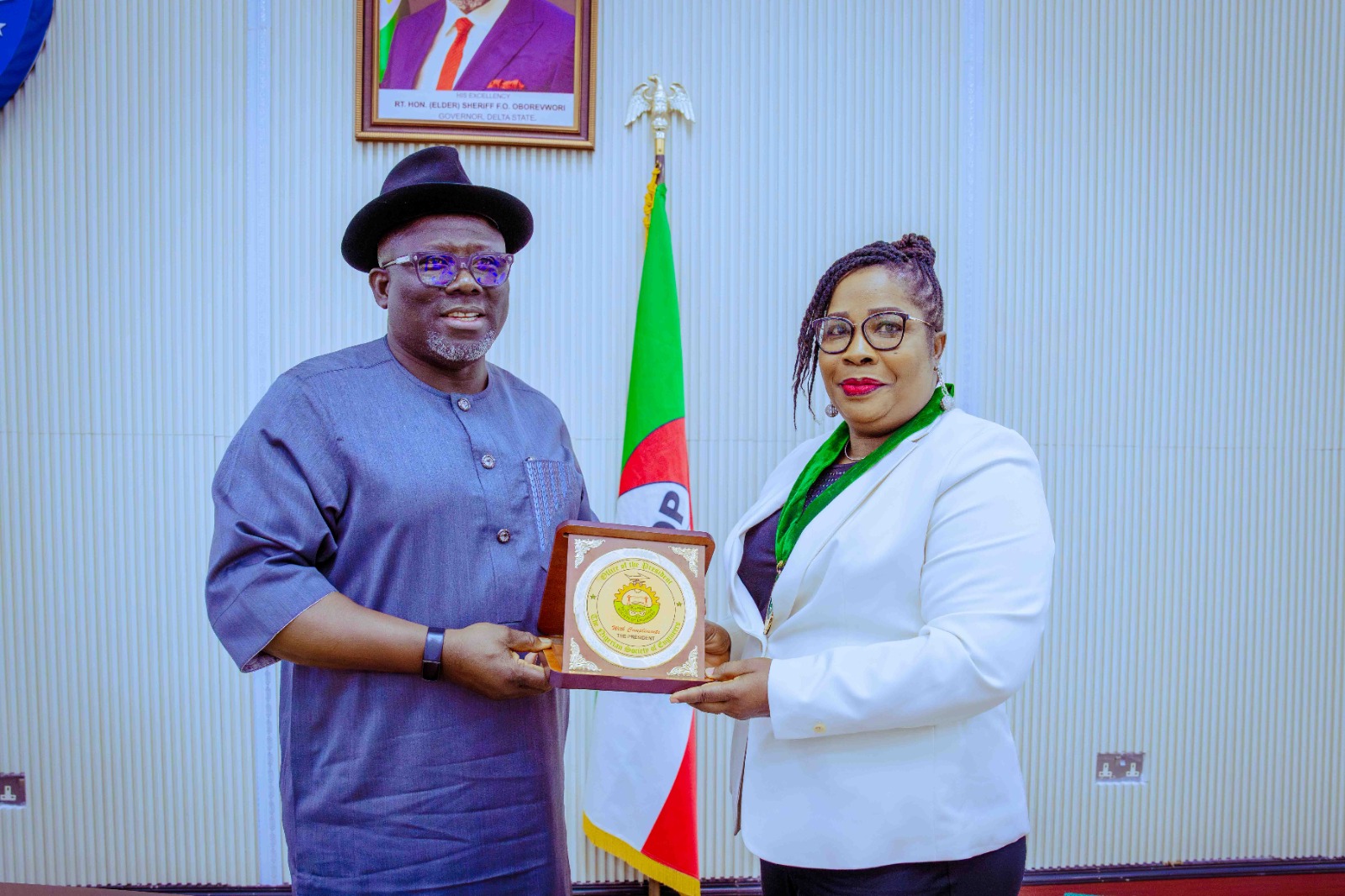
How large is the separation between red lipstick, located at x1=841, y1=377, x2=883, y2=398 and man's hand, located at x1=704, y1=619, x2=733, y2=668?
49cm

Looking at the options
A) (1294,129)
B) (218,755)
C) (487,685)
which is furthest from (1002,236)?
(218,755)

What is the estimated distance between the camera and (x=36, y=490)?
8.51 feet

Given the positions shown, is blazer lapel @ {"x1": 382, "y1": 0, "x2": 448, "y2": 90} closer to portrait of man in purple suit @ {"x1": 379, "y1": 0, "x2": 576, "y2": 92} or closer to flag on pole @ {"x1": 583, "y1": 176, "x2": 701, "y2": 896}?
portrait of man in purple suit @ {"x1": 379, "y1": 0, "x2": 576, "y2": 92}

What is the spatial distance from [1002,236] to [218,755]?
3.07 meters

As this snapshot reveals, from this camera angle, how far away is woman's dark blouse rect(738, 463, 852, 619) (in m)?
1.43

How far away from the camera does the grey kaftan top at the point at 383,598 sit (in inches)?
50.4

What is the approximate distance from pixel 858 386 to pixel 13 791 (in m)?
2.99

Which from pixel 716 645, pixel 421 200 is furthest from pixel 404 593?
pixel 421 200

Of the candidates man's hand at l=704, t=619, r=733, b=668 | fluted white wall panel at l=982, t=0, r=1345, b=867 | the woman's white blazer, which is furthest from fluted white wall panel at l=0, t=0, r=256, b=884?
fluted white wall panel at l=982, t=0, r=1345, b=867

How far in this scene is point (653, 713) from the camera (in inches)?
96.1

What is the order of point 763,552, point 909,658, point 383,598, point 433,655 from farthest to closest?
point 763,552
point 383,598
point 433,655
point 909,658

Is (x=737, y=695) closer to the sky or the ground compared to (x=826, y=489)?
closer to the ground

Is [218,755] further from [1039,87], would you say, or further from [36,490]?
[1039,87]

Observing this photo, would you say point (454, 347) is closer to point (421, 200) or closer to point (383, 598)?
point (421, 200)
